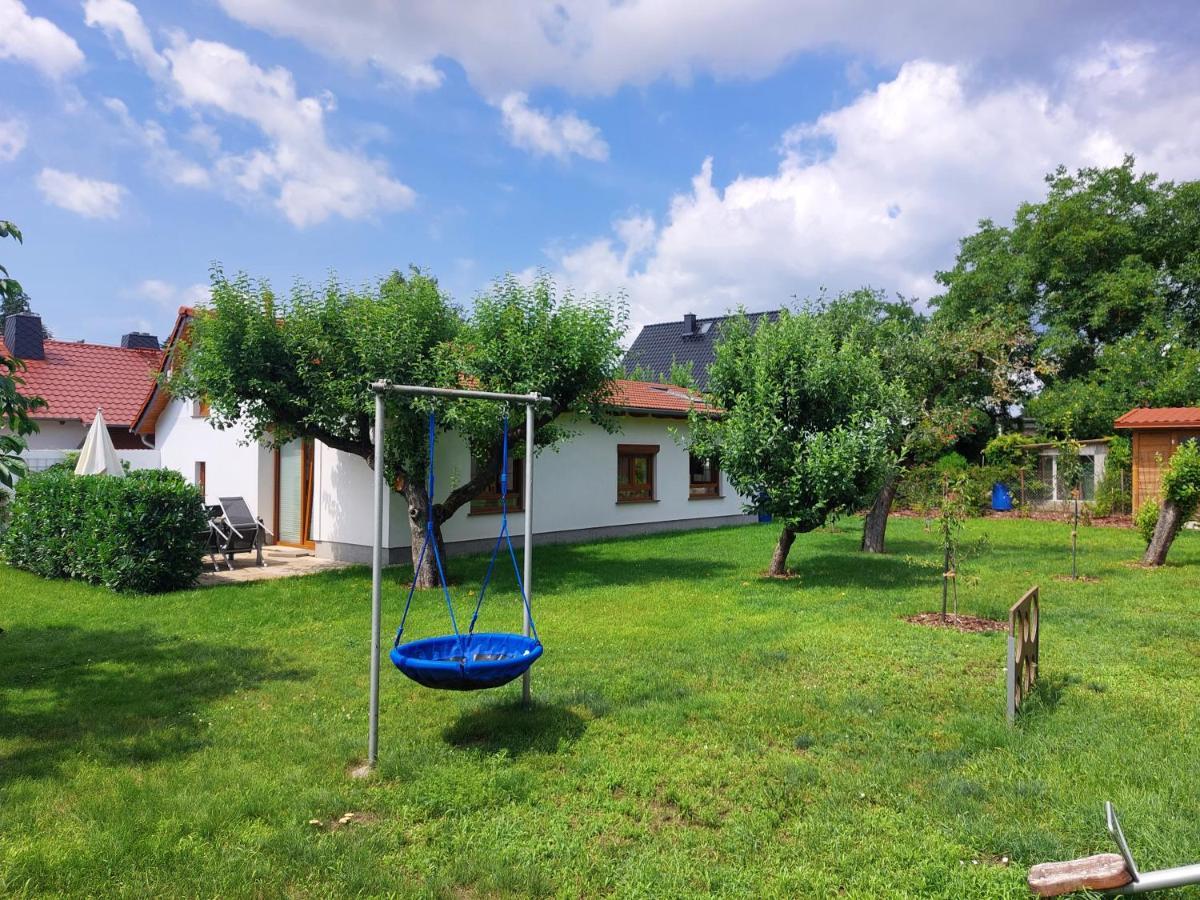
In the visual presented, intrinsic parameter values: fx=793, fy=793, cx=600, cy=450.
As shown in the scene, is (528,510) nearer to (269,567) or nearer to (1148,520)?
(269,567)

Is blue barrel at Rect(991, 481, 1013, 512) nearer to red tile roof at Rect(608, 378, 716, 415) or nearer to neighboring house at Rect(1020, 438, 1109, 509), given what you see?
neighboring house at Rect(1020, 438, 1109, 509)

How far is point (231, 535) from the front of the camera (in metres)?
12.2

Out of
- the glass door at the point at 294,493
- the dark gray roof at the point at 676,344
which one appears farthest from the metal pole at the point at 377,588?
the dark gray roof at the point at 676,344

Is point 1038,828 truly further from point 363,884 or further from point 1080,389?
point 1080,389

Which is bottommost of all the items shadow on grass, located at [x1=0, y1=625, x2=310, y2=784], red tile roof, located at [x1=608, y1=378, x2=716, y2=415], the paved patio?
shadow on grass, located at [x1=0, y1=625, x2=310, y2=784]

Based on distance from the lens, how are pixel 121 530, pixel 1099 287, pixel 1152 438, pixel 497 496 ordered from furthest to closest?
1. pixel 1099 287
2. pixel 1152 438
3. pixel 497 496
4. pixel 121 530

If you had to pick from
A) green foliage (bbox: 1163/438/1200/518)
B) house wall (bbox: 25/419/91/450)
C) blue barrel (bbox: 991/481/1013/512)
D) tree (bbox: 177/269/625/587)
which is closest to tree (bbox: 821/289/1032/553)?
green foliage (bbox: 1163/438/1200/518)

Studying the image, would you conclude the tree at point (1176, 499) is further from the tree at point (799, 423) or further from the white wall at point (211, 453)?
the white wall at point (211, 453)

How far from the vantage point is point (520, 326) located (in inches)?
408

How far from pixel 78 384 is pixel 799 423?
19.2 m

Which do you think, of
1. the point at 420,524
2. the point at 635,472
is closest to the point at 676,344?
the point at 635,472

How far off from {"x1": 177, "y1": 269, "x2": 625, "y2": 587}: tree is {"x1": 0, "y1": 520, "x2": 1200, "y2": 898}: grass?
8.59ft

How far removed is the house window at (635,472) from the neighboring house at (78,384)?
35.0ft

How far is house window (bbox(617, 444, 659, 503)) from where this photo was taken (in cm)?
1700
